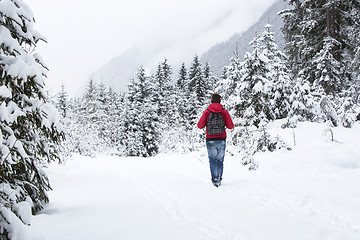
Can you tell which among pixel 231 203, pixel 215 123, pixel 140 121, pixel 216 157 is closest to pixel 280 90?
pixel 215 123

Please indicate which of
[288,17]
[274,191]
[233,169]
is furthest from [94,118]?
[274,191]

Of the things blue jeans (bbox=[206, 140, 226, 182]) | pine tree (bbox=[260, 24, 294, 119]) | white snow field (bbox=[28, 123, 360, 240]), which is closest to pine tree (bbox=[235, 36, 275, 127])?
pine tree (bbox=[260, 24, 294, 119])

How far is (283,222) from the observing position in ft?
Answer: 10.8

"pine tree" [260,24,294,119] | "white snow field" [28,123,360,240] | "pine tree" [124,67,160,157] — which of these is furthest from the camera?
"pine tree" [124,67,160,157]

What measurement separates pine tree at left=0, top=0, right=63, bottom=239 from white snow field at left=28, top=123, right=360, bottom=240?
377 mm

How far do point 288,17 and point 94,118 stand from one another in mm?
33844

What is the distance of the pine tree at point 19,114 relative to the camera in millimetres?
2211

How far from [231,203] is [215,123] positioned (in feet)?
6.98

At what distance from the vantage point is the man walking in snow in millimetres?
5727

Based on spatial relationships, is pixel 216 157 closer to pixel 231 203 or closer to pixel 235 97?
pixel 231 203

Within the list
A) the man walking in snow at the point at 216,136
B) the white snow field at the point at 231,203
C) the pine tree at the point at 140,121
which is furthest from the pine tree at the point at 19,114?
the pine tree at the point at 140,121

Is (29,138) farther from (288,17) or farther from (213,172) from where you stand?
(288,17)

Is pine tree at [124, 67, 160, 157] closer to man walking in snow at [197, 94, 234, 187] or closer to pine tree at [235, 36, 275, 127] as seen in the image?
pine tree at [235, 36, 275, 127]

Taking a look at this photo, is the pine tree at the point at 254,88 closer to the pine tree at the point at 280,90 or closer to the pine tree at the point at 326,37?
the pine tree at the point at 280,90
